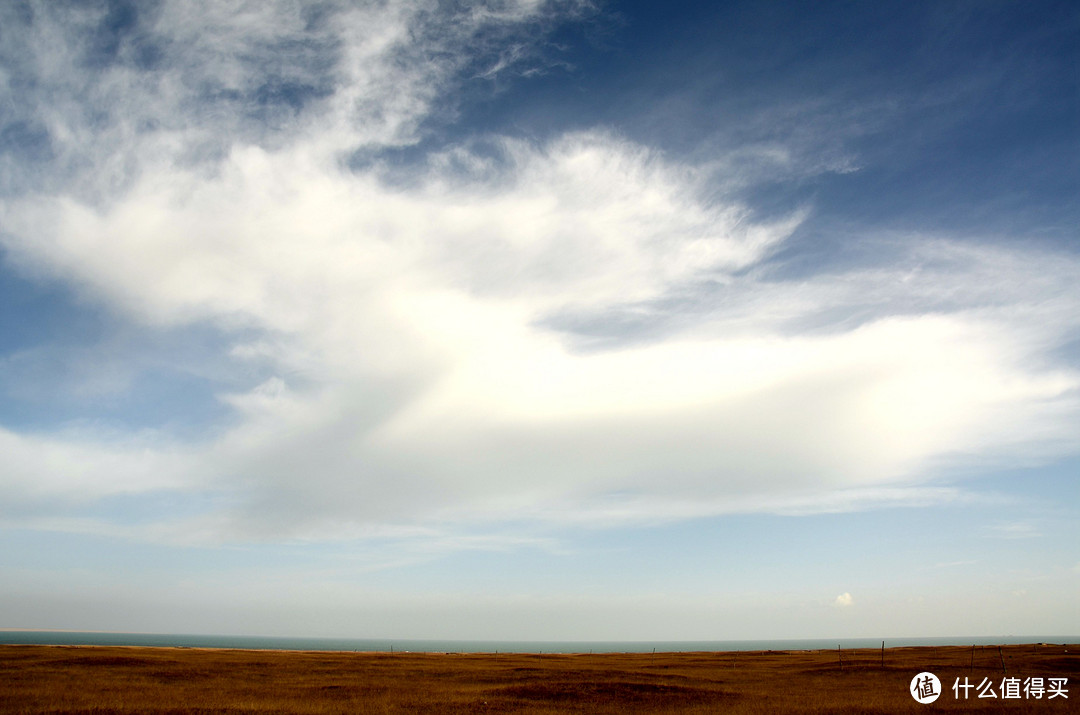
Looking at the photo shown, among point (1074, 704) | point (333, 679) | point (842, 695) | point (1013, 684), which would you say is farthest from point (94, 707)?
point (1013, 684)

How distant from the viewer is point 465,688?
149 feet

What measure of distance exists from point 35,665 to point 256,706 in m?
A: 30.3

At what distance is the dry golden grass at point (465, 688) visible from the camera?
34.8m

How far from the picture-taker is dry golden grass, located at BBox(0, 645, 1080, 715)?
114 feet

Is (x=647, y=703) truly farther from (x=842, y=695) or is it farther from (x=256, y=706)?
(x=256, y=706)

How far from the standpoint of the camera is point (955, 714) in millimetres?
32625
